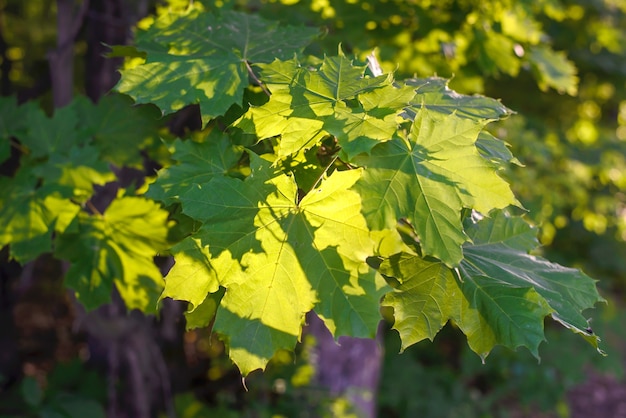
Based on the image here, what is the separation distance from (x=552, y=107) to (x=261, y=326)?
6.42 meters

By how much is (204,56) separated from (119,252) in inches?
28.5

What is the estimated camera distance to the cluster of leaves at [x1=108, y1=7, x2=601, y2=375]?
4.25 ft

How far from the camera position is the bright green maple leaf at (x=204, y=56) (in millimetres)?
1693

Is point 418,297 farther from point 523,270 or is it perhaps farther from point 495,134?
point 495,134

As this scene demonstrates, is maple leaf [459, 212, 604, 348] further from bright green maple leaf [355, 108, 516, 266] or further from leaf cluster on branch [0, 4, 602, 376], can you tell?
bright green maple leaf [355, 108, 516, 266]

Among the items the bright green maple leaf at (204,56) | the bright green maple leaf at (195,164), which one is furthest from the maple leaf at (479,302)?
the bright green maple leaf at (204,56)

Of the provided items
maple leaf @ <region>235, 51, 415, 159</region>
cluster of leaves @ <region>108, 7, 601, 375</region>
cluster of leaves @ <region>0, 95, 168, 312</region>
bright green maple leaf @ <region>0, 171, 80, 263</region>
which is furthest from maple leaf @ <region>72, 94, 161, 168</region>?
maple leaf @ <region>235, 51, 415, 159</region>

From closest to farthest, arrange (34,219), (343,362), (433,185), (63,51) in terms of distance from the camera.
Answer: (433,185), (34,219), (63,51), (343,362)

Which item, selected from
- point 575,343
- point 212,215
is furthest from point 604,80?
point 212,215

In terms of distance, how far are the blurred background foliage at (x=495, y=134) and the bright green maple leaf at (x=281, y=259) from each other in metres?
0.54

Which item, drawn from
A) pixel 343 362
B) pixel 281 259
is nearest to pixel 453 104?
pixel 281 259

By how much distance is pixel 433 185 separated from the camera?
1.32 m

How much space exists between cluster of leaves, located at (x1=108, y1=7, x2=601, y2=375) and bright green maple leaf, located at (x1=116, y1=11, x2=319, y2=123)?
5.5 inches

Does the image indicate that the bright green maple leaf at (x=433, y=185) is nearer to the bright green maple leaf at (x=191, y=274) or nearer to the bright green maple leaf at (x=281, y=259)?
the bright green maple leaf at (x=281, y=259)
